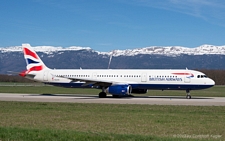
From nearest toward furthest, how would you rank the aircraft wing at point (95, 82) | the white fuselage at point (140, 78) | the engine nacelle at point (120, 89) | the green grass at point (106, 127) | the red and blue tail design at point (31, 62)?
the green grass at point (106, 127) → the engine nacelle at point (120, 89) → the white fuselage at point (140, 78) → the aircraft wing at point (95, 82) → the red and blue tail design at point (31, 62)

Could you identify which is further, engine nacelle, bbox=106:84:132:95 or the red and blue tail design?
the red and blue tail design

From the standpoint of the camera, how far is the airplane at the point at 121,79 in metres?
43.1

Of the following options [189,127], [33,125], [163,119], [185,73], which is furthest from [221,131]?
[185,73]

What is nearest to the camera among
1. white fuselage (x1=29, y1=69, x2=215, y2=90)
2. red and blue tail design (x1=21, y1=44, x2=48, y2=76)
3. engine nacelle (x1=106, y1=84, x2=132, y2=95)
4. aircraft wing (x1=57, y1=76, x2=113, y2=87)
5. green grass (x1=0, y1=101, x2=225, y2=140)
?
green grass (x1=0, y1=101, x2=225, y2=140)

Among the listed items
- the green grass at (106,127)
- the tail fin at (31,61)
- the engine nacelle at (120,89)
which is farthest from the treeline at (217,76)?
the green grass at (106,127)

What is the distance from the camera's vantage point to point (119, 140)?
13.8m

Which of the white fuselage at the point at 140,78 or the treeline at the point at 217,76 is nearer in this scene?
the white fuselage at the point at 140,78

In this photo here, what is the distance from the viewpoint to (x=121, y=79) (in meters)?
45.8

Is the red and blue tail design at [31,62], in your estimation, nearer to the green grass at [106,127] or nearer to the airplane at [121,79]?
the airplane at [121,79]

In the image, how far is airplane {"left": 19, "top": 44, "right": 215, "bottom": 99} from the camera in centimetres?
4306

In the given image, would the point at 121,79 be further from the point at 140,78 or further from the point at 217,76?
the point at 217,76

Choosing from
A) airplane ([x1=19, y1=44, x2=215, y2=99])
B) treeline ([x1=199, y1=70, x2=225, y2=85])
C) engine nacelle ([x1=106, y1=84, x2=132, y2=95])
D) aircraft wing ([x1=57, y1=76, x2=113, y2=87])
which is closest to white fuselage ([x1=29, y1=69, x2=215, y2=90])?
Result: airplane ([x1=19, y1=44, x2=215, y2=99])

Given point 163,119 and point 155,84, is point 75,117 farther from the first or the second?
point 155,84

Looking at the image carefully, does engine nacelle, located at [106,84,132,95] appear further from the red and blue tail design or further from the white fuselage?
the red and blue tail design
